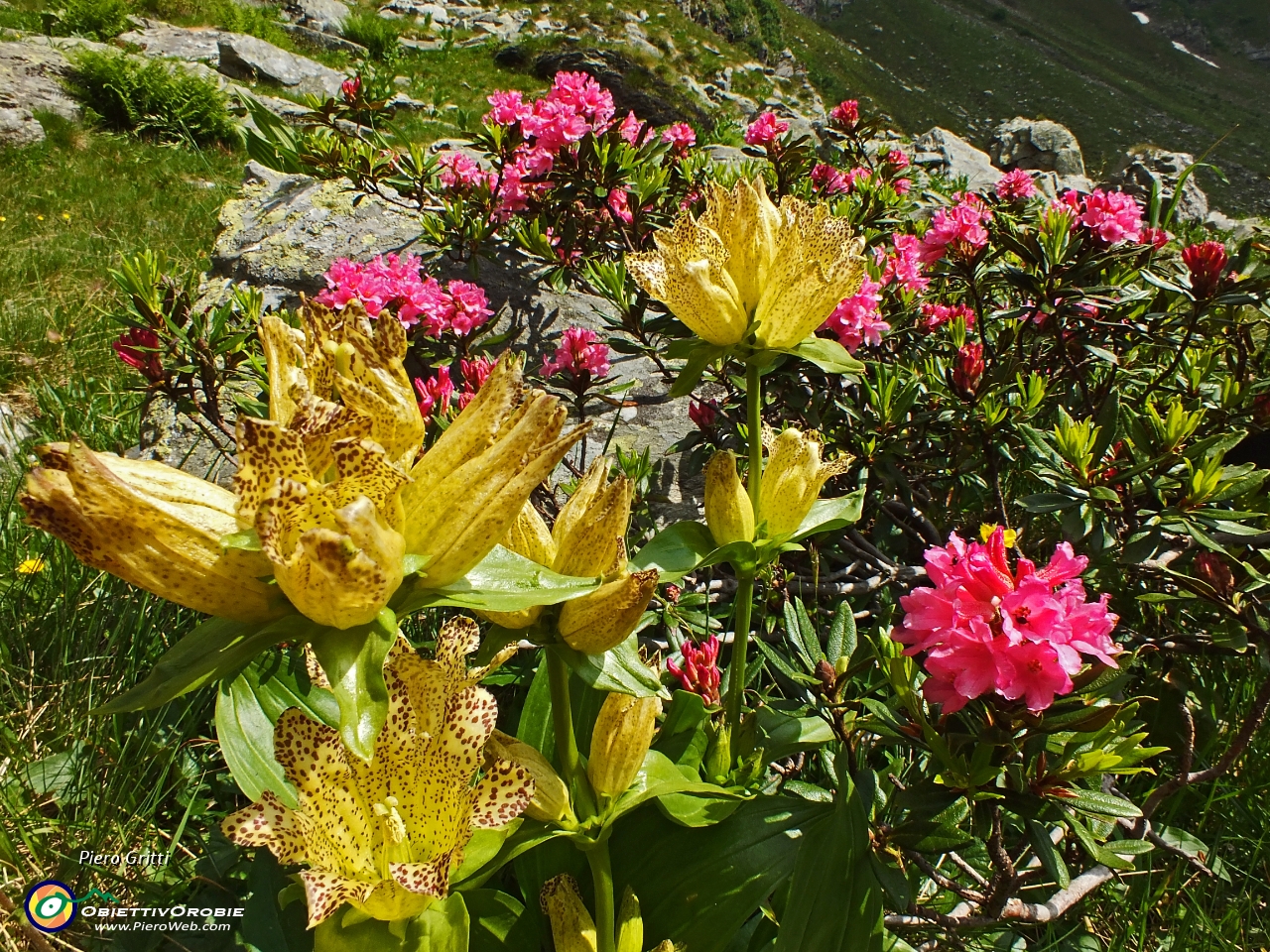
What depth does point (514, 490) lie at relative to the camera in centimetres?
75

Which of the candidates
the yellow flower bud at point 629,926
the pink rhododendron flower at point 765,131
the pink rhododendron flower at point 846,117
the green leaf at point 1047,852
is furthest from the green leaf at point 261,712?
the pink rhododendron flower at point 846,117

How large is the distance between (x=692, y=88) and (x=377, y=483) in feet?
89.2

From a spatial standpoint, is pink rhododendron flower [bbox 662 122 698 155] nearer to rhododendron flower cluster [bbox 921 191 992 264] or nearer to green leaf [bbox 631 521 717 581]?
rhododendron flower cluster [bbox 921 191 992 264]

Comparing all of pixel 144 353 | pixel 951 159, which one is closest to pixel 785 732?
pixel 144 353

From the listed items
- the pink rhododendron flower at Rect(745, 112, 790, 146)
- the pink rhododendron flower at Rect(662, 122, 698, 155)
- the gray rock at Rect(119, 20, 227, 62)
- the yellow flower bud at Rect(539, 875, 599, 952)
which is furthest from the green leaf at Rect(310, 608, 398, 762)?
the gray rock at Rect(119, 20, 227, 62)

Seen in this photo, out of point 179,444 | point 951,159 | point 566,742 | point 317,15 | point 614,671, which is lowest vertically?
point 317,15

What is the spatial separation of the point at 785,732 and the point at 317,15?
78.2 feet

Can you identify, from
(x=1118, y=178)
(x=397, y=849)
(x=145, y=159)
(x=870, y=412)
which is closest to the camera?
(x=397, y=849)

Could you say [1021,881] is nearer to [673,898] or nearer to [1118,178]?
[673,898]

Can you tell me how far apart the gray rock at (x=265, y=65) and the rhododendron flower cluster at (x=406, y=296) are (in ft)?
40.7

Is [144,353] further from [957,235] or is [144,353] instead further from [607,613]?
[957,235]

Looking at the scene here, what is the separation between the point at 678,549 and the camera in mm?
1192

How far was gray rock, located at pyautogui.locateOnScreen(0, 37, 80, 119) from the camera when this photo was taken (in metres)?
7.67

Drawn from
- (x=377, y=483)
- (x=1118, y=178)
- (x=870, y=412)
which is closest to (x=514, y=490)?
(x=377, y=483)
